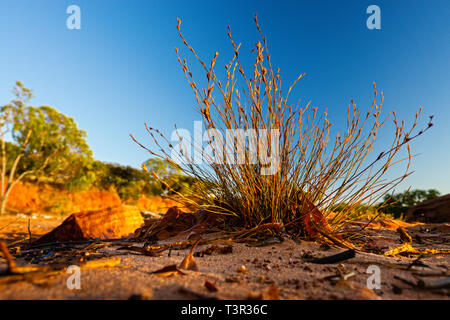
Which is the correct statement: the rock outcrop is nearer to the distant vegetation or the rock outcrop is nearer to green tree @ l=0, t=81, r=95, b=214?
the distant vegetation

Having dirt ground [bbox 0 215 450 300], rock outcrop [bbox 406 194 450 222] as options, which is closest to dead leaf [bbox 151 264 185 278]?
dirt ground [bbox 0 215 450 300]

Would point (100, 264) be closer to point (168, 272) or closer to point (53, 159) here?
point (168, 272)

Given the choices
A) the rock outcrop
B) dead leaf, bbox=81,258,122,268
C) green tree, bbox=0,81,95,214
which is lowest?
the rock outcrop

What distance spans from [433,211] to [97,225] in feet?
24.3

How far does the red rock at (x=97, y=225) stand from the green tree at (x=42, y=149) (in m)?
14.7

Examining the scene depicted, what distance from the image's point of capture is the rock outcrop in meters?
5.82

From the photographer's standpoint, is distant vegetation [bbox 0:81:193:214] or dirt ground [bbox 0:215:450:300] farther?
distant vegetation [bbox 0:81:193:214]

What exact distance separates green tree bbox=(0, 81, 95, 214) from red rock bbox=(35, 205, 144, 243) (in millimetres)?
14650

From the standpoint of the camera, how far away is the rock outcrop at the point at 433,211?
5816 mm

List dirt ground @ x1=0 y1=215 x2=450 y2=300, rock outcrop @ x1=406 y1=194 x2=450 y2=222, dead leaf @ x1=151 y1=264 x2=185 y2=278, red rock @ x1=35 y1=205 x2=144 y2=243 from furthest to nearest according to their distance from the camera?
1. rock outcrop @ x1=406 y1=194 x2=450 y2=222
2. red rock @ x1=35 y1=205 x2=144 y2=243
3. dead leaf @ x1=151 y1=264 x2=185 y2=278
4. dirt ground @ x1=0 y1=215 x2=450 y2=300

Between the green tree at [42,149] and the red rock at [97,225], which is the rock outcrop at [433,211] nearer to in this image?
the red rock at [97,225]

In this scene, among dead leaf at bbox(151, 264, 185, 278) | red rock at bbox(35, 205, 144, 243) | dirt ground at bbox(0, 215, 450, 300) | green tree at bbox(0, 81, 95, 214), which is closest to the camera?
dirt ground at bbox(0, 215, 450, 300)
